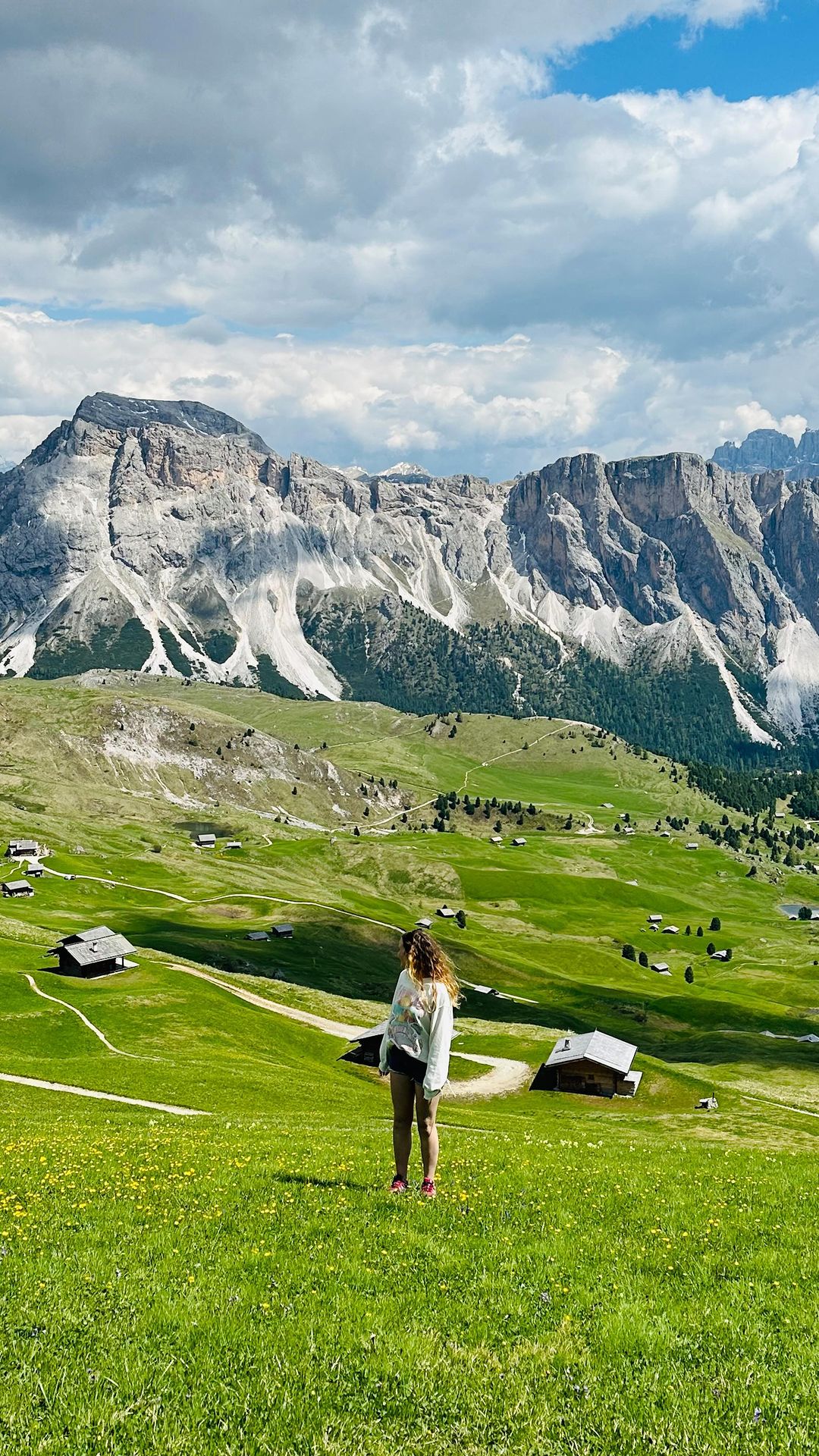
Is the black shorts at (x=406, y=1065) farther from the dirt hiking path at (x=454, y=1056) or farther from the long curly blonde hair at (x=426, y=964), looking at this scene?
the dirt hiking path at (x=454, y=1056)

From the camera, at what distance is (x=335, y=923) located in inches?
7141

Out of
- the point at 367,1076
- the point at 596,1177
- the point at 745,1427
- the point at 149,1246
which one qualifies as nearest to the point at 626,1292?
the point at 745,1427

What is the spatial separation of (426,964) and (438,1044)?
62.5 inches

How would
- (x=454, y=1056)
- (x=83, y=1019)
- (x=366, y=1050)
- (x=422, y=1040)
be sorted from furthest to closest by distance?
(x=454, y=1056) → (x=366, y=1050) → (x=83, y=1019) → (x=422, y=1040)

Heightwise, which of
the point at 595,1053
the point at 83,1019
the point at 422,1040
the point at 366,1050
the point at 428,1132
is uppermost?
the point at 422,1040

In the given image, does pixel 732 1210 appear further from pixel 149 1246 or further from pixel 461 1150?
pixel 149 1246

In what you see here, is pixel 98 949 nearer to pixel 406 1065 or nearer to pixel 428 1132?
pixel 428 1132

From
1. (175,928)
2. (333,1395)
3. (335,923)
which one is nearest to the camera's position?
(333,1395)

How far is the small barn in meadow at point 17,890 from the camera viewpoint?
16938cm

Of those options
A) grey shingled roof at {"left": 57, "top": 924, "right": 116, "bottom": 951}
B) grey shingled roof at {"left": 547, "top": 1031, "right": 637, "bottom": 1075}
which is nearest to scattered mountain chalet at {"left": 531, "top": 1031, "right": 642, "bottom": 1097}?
grey shingled roof at {"left": 547, "top": 1031, "right": 637, "bottom": 1075}

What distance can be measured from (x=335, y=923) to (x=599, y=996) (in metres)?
53.8

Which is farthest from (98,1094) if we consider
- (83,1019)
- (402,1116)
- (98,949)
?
(98,949)

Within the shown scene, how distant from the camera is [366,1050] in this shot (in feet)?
308

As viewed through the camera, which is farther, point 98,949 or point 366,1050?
point 98,949
